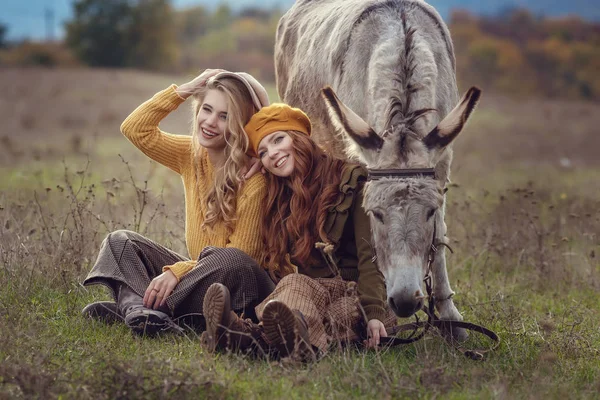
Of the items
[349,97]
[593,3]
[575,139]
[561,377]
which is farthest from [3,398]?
[593,3]

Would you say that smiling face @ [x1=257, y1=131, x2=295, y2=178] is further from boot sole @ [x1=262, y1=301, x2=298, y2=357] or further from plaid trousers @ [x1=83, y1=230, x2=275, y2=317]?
boot sole @ [x1=262, y1=301, x2=298, y2=357]

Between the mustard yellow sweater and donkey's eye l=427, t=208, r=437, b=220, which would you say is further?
the mustard yellow sweater

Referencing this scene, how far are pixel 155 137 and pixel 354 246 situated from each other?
4.60ft

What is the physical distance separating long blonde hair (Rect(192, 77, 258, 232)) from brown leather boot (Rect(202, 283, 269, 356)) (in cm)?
66

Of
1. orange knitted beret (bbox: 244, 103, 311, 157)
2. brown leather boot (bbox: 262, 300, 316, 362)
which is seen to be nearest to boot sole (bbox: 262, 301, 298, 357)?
brown leather boot (bbox: 262, 300, 316, 362)

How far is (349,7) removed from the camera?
5.39 metres

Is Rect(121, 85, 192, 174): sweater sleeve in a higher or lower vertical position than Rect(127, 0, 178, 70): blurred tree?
lower

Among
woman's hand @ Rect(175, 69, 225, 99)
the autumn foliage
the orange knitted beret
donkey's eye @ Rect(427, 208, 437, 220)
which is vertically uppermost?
the autumn foliage

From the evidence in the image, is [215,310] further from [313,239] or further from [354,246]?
[354,246]

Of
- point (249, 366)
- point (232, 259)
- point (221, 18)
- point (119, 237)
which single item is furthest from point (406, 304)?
point (221, 18)

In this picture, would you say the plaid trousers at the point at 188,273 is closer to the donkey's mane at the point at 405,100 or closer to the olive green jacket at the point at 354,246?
the olive green jacket at the point at 354,246

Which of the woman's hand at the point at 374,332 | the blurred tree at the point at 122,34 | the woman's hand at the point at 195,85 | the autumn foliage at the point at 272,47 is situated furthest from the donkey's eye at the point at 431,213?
the blurred tree at the point at 122,34

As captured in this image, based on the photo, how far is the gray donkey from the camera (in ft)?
11.6

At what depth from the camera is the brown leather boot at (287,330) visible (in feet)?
11.0
